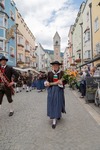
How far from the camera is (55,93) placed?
20.1ft

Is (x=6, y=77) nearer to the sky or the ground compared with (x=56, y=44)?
nearer to the ground

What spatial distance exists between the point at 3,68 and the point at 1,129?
→ 2312mm

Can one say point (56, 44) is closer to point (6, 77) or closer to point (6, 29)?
point (6, 29)

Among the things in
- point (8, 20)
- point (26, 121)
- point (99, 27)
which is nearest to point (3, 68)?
point (26, 121)

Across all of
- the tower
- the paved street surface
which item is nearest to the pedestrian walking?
the paved street surface

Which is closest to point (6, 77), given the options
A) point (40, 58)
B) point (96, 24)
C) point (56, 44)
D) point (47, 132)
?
point (47, 132)

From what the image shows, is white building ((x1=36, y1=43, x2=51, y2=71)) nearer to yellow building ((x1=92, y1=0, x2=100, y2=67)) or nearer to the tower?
the tower

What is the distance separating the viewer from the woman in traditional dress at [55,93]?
6.06m

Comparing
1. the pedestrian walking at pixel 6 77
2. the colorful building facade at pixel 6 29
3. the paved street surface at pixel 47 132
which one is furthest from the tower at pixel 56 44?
the paved street surface at pixel 47 132

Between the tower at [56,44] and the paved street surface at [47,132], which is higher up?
the tower at [56,44]

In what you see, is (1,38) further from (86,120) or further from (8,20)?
(86,120)

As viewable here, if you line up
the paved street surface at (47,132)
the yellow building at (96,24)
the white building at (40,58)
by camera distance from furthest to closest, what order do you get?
the white building at (40,58) → the yellow building at (96,24) → the paved street surface at (47,132)

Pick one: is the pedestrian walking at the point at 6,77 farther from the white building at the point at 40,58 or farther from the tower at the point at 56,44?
the tower at the point at 56,44

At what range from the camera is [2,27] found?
27578 mm
